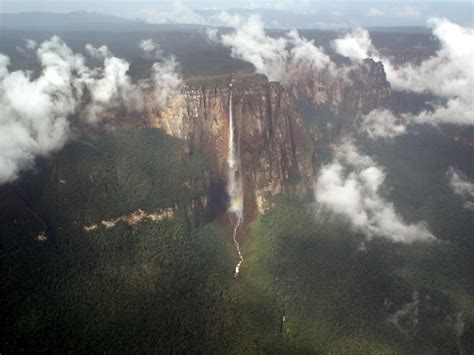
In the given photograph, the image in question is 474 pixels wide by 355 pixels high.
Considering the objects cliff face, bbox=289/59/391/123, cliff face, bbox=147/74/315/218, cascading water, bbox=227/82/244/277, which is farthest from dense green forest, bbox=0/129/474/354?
cliff face, bbox=289/59/391/123

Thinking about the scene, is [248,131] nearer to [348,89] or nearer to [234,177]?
[234,177]

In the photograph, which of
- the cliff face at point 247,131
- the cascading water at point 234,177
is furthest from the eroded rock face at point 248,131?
the cascading water at point 234,177

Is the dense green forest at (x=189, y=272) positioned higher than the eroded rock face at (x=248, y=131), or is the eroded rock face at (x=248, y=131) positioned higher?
the eroded rock face at (x=248, y=131)

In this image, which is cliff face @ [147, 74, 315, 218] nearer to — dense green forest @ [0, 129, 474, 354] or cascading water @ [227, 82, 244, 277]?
cascading water @ [227, 82, 244, 277]

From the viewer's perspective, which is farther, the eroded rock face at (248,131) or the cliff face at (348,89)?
the cliff face at (348,89)

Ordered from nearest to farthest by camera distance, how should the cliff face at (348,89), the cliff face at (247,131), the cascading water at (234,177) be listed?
1. the cascading water at (234,177)
2. the cliff face at (247,131)
3. the cliff face at (348,89)

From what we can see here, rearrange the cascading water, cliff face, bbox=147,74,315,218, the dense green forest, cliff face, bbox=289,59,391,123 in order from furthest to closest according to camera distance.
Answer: cliff face, bbox=289,59,391,123, cliff face, bbox=147,74,315,218, the cascading water, the dense green forest

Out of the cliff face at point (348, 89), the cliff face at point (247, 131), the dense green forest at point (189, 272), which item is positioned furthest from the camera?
the cliff face at point (348, 89)

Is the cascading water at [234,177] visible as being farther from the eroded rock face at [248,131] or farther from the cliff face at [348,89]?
the cliff face at [348,89]
